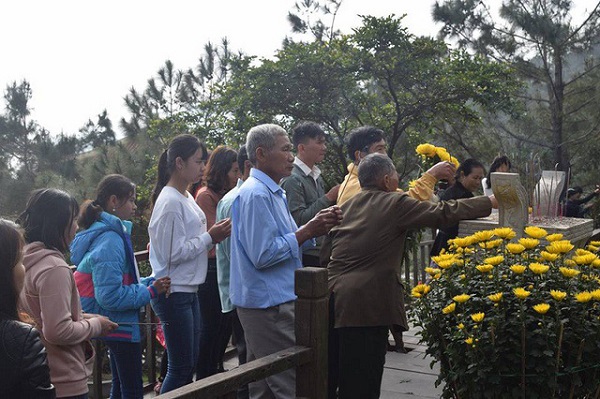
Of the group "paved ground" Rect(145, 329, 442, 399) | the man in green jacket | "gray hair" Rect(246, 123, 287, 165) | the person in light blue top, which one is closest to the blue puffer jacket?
the person in light blue top

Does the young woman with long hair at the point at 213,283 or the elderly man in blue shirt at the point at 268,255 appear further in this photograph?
the young woman with long hair at the point at 213,283

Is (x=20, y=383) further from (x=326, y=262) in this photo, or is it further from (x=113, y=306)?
(x=326, y=262)

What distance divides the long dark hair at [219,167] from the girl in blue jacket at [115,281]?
99 centimetres

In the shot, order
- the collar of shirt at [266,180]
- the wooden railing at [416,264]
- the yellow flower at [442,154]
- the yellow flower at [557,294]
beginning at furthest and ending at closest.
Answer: the wooden railing at [416,264] < the yellow flower at [442,154] < the collar of shirt at [266,180] < the yellow flower at [557,294]

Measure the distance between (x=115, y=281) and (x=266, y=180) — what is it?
813 millimetres

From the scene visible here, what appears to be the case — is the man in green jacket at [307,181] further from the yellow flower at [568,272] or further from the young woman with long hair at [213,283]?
the yellow flower at [568,272]

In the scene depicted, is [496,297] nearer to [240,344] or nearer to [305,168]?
[305,168]

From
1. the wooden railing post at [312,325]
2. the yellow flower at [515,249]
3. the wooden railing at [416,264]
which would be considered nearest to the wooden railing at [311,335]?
the wooden railing post at [312,325]

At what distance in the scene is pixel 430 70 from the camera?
1305 centimetres

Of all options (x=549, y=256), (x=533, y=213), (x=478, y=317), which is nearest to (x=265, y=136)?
(x=478, y=317)

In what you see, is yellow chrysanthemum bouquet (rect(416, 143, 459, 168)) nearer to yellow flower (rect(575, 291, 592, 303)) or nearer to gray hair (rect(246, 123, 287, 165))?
gray hair (rect(246, 123, 287, 165))

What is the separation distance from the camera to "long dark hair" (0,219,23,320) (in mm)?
2160

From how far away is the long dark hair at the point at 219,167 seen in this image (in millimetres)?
4414

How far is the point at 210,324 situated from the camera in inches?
172
